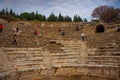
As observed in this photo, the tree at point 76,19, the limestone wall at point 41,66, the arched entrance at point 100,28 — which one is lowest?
the limestone wall at point 41,66

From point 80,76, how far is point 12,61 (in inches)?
206

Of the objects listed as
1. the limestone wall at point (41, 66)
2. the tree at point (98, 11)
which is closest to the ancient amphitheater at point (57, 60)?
the limestone wall at point (41, 66)

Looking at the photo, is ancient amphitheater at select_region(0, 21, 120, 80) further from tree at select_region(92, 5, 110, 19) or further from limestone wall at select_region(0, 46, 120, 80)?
tree at select_region(92, 5, 110, 19)

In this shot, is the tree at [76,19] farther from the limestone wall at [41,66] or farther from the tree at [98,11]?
the limestone wall at [41,66]

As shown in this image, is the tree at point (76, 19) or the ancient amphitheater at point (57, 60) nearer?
the ancient amphitheater at point (57, 60)

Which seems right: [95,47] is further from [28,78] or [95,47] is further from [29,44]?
[28,78]

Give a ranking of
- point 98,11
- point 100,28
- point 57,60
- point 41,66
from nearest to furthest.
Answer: point 41,66 → point 57,60 → point 100,28 → point 98,11

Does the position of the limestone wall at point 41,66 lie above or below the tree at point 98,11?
below

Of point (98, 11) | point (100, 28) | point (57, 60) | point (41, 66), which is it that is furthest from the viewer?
point (98, 11)

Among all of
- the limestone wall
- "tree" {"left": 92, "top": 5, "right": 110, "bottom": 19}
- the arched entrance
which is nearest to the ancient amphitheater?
the limestone wall

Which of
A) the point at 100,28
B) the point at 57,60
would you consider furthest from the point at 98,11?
the point at 57,60

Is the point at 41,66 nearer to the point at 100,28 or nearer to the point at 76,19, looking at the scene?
the point at 100,28

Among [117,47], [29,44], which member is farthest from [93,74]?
[29,44]

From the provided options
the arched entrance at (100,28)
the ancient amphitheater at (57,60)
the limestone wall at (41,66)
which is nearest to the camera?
the limestone wall at (41,66)
